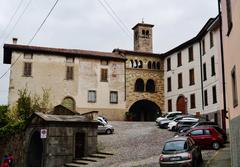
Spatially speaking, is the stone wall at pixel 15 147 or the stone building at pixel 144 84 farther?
the stone building at pixel 144 84

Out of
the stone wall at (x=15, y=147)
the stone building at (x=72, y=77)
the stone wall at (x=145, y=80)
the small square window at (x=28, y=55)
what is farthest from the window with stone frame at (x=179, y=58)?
the stone wall at (x=15, y=147)

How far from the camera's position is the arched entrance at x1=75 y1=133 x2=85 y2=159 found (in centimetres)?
2480

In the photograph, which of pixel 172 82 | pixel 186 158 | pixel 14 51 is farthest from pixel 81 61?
pixel 186 158

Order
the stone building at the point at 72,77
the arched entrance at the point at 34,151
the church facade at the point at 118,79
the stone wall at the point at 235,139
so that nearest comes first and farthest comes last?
the stone wall at the point at 235,139, the arched entrance at the point at 34,151, the church facade at the point at 118,79, the stone building at the point at 72,77

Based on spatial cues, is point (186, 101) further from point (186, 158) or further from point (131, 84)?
point (186, 158)

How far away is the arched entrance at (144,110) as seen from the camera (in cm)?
4825

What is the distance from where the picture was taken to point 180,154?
52.8 feet

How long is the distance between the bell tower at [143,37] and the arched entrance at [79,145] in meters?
31.7

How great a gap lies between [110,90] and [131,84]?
3.08m

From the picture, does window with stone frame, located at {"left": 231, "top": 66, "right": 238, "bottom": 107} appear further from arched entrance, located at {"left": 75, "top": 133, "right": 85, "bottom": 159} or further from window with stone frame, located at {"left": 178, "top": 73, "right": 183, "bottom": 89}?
window with stone frame, located at {"left": 178, "top": 73, "right": 183, "bottom": 89}

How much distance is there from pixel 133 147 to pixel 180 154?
8.92m

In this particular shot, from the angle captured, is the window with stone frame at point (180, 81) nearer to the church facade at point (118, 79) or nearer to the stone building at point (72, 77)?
the church facade at point (118, 79)

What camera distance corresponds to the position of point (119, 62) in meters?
46.6

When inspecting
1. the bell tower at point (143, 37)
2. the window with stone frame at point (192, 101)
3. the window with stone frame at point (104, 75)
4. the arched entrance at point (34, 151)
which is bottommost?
the arched entrance at point (34, 151)
